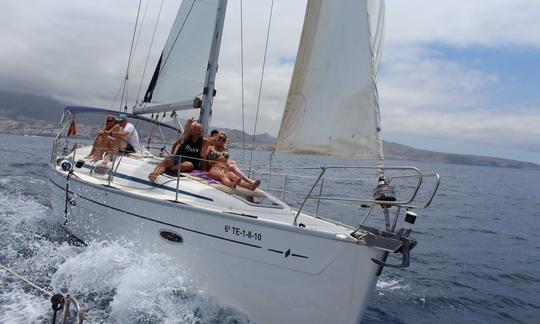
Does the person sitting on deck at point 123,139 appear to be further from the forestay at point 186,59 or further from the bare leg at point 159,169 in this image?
the bare leg at point 159,169

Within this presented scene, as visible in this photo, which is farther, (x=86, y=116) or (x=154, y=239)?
(x=86, y=116)

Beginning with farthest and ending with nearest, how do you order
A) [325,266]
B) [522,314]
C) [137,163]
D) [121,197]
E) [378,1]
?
[137,163] < [522,314] < [121,197] < [378,1] < [325,266]

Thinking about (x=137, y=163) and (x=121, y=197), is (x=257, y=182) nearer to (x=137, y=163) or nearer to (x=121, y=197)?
(x=121, y=197)

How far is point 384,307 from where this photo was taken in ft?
22.6

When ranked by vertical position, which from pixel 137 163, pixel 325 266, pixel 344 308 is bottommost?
pixel 344 308

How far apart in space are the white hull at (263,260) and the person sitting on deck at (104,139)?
2.87 metres

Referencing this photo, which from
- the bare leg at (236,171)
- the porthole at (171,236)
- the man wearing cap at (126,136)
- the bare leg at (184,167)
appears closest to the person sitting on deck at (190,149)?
the bare leg at (184,167)

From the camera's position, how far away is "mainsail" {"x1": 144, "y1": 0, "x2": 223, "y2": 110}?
8.75 m

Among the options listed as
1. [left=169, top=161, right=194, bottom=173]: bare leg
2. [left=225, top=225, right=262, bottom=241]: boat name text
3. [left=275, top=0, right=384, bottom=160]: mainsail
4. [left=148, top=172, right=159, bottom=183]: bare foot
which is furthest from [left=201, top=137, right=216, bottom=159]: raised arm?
[left=225, top=225, right=262, bottom=241]: boat name text

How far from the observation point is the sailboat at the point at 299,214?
15.4ft

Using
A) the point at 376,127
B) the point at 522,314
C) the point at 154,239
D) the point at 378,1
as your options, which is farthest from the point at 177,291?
the point at 522,314

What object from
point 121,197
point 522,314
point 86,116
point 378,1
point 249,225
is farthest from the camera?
point 86,116

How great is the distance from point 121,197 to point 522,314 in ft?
23.1

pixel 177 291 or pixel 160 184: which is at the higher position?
pixel 160 184
